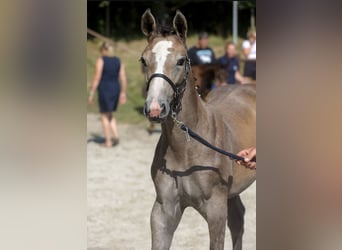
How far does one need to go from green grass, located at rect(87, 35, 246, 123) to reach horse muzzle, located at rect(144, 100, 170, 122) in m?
11.2

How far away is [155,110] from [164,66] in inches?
10.7

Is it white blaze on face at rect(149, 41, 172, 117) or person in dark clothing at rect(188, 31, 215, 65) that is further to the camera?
person in dark clothing at rect(188, 31, 215, 65)

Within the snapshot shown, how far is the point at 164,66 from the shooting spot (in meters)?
3.21

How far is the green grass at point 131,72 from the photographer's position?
15328 mm

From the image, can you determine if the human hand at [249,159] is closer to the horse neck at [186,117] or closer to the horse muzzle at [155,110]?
the horse neck at [186,117]

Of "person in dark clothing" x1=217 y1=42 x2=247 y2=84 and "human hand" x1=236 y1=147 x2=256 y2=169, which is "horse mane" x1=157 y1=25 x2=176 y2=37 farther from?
"person in dark clothing" x1=217 y1=42 x2=247 y2=84

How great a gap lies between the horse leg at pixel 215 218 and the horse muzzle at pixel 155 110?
802 mm

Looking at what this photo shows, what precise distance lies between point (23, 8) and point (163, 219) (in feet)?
8.33

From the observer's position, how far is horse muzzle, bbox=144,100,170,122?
304 centimetres

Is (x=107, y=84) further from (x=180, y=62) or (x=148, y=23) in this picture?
(x=180, y=62)

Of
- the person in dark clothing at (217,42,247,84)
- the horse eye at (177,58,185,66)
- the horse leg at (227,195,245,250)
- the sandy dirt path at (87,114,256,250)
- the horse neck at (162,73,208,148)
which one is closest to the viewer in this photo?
the horse eye at (177,58,185,66)

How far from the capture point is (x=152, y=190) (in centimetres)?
794

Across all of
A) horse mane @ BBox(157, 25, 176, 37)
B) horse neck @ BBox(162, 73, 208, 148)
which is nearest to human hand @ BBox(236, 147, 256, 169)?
horse neck @ BBox(162, 73, 208, 148)

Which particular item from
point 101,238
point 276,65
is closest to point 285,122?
point 276,65
